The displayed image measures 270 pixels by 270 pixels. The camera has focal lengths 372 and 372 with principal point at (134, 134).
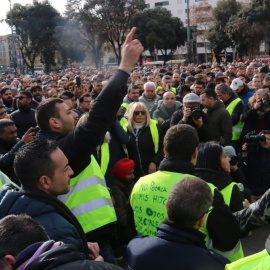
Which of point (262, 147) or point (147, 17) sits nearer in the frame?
point (262, 147)

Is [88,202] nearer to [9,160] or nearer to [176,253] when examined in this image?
[176,253]

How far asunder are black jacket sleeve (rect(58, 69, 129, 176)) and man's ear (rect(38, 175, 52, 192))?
1.25ft

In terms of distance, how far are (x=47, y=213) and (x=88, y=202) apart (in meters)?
0.89

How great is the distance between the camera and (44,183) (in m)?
2.09

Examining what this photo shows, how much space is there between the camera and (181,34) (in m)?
48.9

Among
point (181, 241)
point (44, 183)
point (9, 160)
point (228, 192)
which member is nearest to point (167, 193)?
point (228, 192)

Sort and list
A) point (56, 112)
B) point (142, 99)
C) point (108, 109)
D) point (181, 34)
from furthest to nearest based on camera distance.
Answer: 1. point (181, 34)
2. point (142, 99)
3. point (56, 112)
4. point (108, 109)

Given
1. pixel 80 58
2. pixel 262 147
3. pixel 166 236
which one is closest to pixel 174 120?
pixel 262 147

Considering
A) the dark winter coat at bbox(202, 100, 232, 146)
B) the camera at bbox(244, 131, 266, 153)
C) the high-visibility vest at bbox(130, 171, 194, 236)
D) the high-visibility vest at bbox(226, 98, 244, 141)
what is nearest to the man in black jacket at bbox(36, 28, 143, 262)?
the high-visibility vest at bbox(130, 171, 194, 236)

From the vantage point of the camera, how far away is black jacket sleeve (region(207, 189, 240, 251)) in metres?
2.40

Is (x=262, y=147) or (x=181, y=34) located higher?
(x=181, y=34)

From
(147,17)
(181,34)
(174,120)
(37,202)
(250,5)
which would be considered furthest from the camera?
(181,34)

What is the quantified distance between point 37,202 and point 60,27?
4142 centimetres

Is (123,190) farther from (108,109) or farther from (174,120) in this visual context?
(108,109)
